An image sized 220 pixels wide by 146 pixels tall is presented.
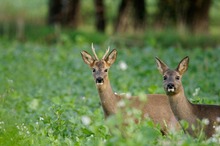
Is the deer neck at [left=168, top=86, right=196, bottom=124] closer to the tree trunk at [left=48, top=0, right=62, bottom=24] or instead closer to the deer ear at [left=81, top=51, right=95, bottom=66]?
the deer ear at [left=81, top=51, right=95, bottom=66]

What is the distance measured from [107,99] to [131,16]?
18.5 m

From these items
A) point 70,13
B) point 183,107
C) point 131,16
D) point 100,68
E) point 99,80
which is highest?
point 70,13

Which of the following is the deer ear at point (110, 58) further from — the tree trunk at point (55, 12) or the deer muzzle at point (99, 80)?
the tree trunk at point (55, 12)

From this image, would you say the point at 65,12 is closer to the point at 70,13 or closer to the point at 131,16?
the point at 70,13

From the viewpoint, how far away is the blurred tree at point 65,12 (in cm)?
2941

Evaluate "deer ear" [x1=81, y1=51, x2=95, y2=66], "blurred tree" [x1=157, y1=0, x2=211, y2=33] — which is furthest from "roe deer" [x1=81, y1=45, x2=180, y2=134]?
"blurred tree" [x1=157, y1=0, x2=211, y2=33]

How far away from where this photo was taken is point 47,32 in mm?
26078

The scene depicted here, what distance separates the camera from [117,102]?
10.4 meters

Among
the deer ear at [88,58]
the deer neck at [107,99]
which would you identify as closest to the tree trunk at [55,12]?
the deer ear at [88,58]

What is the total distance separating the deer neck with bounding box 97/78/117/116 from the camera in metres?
10.4

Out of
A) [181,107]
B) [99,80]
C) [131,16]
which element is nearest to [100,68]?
[99,80]

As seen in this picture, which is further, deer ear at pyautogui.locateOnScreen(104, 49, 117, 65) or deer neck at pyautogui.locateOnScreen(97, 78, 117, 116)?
deer ear at pyautogui.locateOnScreen(104, 49, 117, 65)

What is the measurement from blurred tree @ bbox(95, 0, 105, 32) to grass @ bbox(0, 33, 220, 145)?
4.03 metres

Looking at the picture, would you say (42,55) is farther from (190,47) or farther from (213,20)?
(213,20)
